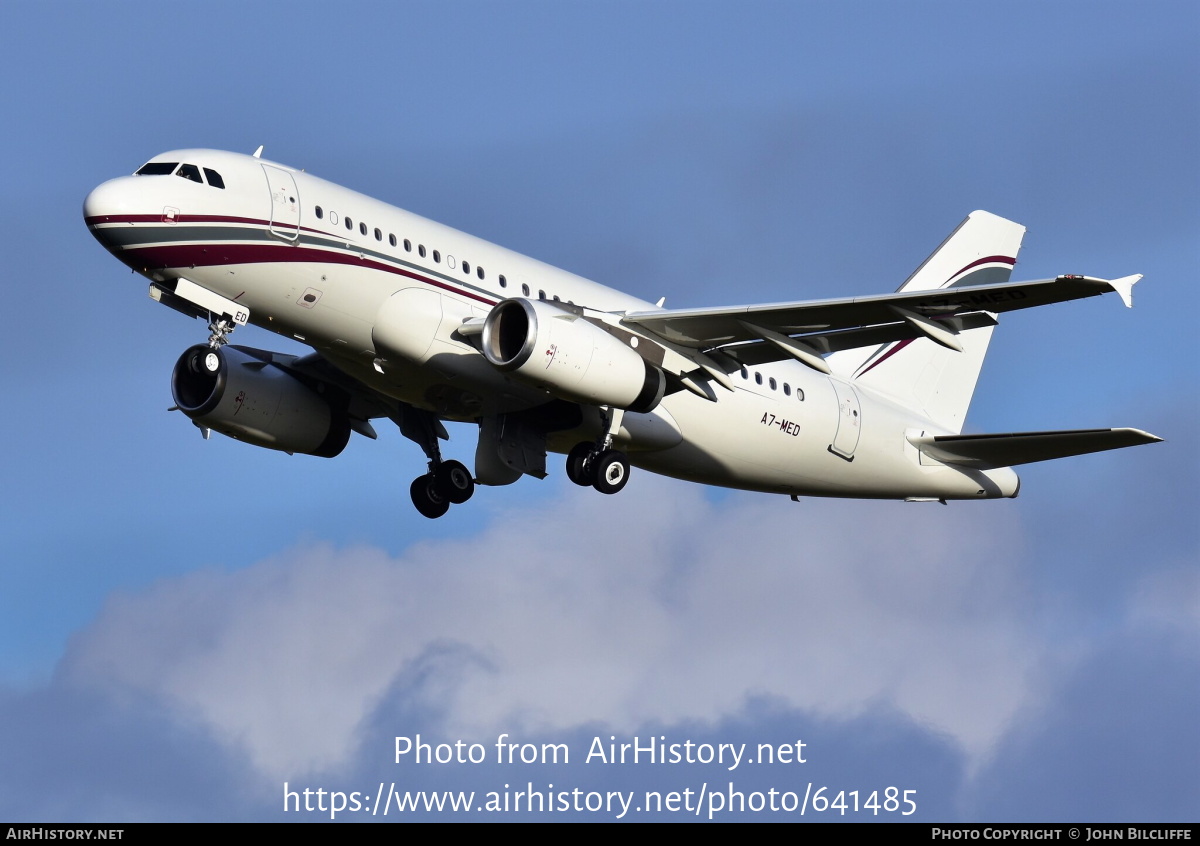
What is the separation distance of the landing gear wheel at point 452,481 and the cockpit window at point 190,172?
10187 mm

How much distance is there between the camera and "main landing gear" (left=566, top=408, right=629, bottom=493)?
35.2m

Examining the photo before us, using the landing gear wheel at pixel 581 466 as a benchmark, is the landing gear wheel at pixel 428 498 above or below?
below

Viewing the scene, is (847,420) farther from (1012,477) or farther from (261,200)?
(261,200)

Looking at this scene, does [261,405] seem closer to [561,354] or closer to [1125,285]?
[561,354]

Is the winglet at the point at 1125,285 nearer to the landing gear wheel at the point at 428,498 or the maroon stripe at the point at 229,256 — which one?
the maroon stripe at the point at 229,256

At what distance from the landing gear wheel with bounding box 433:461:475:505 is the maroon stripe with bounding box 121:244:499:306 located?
7825 mm

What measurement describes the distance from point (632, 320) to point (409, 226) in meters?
4.94

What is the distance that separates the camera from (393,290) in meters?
32.6

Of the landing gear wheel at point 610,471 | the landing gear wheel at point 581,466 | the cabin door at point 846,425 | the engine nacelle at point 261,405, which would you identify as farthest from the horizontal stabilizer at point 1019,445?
the engine nacelle at point 261,405

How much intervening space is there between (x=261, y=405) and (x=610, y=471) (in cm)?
800

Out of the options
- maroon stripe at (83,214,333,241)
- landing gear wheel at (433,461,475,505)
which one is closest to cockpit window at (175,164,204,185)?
maroon stripe at (83,214,333,241)

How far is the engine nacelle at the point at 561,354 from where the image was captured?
32219mm

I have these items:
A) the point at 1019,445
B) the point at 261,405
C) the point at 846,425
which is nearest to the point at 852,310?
the point at 846,425

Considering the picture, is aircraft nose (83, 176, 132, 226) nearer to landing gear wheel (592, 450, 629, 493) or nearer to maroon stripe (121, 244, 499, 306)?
maroon stripe (121, 244, 499, 306)
